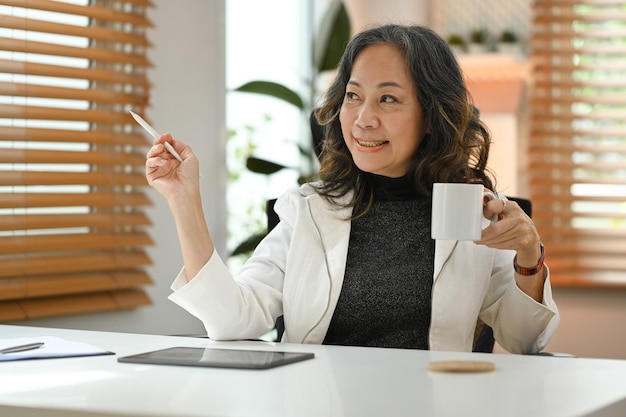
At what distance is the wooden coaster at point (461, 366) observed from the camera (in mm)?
1336

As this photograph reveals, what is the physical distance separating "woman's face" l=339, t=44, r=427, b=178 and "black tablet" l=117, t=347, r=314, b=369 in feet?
2.21

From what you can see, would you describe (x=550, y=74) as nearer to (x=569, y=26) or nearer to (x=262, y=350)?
(x=569, y=26)

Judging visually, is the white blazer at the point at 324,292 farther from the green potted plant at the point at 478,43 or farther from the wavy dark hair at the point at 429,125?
the green potted plant at the point at 478,43

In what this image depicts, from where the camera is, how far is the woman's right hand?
1.84 metres

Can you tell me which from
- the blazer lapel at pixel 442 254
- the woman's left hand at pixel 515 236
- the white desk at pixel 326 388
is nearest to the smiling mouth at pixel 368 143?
the blazer lapel at pixel 442 254

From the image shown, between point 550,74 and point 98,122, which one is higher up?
point 550,74

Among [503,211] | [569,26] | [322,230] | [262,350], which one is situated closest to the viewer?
[262,350]

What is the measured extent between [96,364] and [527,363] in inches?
26.7

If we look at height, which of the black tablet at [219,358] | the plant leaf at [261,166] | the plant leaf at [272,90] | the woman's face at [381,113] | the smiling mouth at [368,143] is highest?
the plant leaf at [272,90]

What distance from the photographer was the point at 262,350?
1625 mm

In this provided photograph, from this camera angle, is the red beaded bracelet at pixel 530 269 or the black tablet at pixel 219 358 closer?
the black tablet at pixel 219 358

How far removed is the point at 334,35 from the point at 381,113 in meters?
2.17

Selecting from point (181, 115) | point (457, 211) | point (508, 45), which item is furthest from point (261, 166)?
point (457, 211)

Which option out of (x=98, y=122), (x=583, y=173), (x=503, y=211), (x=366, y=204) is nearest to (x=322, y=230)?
(x=366, y=204)
